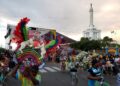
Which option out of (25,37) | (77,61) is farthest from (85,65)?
(25,37)

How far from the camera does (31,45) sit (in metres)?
9.84

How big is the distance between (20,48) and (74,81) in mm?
6848

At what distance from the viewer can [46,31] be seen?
11.2 metres

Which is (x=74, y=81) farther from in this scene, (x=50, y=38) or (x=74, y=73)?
(x=50, y=38)

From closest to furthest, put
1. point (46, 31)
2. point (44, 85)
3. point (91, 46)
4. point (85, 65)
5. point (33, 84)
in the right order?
point (33, 84) < point (46, 31) < point (44, 85) < point (85, 65) < point (91, 46)

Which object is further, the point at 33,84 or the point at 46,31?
the point at 46,31

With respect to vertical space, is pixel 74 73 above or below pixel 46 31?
below

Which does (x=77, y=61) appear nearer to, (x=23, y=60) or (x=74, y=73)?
(x=74, y=73)

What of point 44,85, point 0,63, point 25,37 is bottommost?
point 44,85

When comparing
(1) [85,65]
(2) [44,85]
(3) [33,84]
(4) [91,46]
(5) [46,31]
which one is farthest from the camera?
(4) [91,46]

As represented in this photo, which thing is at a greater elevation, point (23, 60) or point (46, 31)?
point (46, 31)

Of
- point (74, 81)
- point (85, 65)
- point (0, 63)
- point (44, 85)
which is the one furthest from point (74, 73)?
point (85, 65)

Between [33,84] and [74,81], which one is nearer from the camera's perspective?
[33,84]

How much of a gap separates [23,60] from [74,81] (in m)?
6.77
